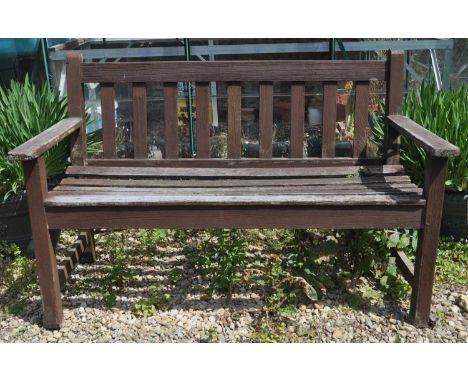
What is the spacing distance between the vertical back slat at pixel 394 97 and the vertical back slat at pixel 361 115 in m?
0.12

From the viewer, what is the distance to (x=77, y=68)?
10.6 ft

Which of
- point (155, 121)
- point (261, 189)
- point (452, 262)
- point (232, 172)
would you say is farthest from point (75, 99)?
point (155, 121)

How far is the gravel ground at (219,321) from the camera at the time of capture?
2801 mm

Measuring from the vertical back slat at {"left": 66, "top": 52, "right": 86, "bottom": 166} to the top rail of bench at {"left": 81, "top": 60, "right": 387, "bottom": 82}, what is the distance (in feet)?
0.14

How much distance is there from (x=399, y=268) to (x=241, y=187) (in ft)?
3.49

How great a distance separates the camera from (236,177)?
3209mm

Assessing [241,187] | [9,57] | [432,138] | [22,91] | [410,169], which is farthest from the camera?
[9,57]

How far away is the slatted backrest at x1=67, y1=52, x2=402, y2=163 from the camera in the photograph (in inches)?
127

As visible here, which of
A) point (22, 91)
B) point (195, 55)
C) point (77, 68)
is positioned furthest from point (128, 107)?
point (77, 68)

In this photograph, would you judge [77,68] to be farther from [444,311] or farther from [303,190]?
[444,311]

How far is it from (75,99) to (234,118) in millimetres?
953

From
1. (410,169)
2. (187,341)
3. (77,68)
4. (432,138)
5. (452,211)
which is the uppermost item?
(77,68)

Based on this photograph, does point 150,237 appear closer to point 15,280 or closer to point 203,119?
point 15,280

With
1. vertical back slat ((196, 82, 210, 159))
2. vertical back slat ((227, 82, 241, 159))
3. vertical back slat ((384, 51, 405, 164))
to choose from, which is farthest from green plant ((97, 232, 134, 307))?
vertical back slat ((384, 51, 405, 164))
